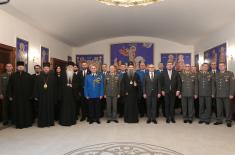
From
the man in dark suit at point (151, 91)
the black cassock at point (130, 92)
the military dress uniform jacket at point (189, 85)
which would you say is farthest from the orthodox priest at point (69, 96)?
the military dress uniform jacket at point (189, 85)

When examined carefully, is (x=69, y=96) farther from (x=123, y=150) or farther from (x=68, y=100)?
(x=123, y=150)

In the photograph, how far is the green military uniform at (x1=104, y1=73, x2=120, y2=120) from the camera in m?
6.54

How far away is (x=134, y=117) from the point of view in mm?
6449

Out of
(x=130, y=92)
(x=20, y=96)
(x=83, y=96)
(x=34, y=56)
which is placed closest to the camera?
(x=20, y=96)

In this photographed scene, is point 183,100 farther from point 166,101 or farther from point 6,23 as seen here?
point 6,23

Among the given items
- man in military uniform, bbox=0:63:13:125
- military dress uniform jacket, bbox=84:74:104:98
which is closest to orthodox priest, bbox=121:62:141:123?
military dress uniform jacket, bbox=84:74:104:98

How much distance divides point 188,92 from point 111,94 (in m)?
1.97

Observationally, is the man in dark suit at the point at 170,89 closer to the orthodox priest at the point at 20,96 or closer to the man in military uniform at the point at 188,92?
the man in military uniform at the point at 188,92

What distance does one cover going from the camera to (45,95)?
6.14 metres

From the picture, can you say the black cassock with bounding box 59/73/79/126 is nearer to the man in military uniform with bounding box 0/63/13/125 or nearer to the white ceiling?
the man in military uniform with bounding box 0/63/13/125

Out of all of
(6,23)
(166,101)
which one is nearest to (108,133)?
(166,101)

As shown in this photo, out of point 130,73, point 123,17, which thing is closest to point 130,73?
point 130,73

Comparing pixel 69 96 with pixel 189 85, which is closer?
pixel 69 96

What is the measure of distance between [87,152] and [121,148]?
57cm
